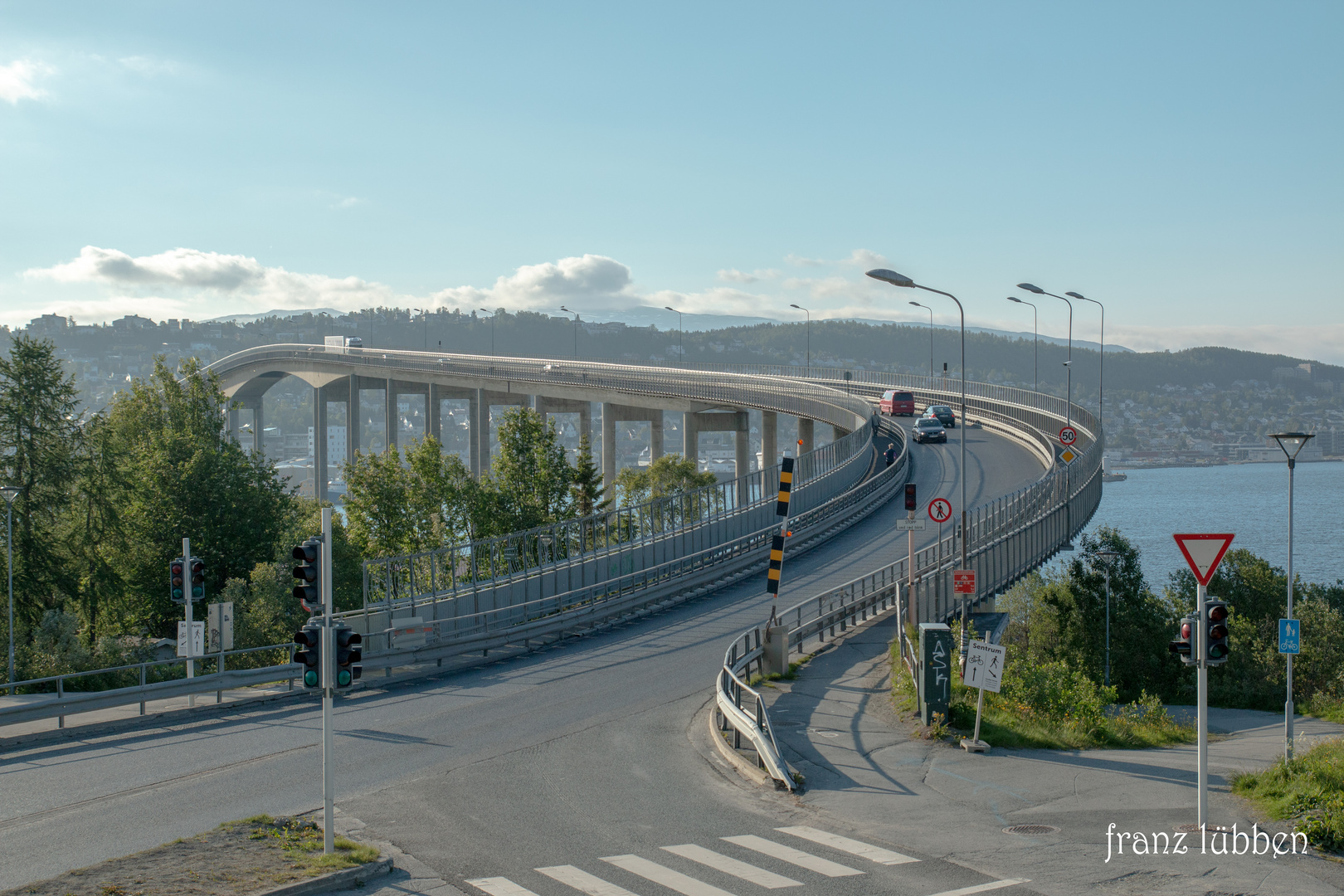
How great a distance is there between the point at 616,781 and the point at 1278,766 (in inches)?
334

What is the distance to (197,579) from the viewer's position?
2245cm

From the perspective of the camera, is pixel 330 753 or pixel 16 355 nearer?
pixel 330 753

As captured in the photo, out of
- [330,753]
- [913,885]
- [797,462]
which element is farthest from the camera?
[797,462]

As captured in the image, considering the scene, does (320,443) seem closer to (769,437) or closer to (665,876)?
(769,437)

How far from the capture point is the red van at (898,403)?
74875mm

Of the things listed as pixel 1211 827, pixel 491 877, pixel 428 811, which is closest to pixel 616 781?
pixel 428 811

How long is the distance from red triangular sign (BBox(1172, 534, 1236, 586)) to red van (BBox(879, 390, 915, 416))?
62.8 m

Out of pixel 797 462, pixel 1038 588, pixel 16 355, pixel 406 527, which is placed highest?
pixel 16 355

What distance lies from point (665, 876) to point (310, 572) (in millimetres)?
4864

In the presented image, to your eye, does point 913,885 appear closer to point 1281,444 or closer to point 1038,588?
point 1281,444

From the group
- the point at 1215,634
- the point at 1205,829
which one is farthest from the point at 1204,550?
the point at 1205,829

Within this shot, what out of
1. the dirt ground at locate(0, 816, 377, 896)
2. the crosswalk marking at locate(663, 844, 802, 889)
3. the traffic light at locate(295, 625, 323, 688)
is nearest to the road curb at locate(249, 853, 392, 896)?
the dirt ground at locate(0, 816, 377, 896)

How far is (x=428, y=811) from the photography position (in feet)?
44.3

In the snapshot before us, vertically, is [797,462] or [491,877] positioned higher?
[797,462]
